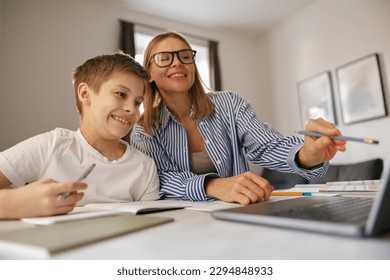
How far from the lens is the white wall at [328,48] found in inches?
106

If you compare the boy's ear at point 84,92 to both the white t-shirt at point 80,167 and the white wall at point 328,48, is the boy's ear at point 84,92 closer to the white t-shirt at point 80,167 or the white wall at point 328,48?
the white t-shirt at point 80,167

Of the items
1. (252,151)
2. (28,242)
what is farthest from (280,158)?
(28,242)

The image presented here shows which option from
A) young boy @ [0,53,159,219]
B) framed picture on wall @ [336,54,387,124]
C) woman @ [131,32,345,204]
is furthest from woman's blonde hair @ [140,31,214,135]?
framed picture on wall @ [336,54,387,124]

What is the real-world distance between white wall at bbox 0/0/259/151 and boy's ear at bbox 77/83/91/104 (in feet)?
5.97

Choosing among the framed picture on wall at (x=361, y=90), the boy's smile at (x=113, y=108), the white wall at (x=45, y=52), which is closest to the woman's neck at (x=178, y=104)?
the boy's smile at (x=113, y=108)

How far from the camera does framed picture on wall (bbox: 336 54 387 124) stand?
104 inches

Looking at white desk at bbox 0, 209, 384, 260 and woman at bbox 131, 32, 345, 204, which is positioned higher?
woman at bbox 131, 32, 345, 204

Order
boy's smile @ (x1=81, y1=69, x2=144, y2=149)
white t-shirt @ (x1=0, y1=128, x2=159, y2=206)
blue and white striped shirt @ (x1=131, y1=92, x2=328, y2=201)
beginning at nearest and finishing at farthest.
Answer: white t-shirt @ (x1=0, y1=128, x2=159, y2=206), boy's smile @ (x1=81, y1=69, x2=144, y2=149), blue and white striped shirt @ (x1=131, y1=92, x2=328, y2=201)

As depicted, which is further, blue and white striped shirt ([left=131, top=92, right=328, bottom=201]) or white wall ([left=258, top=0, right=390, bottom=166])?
white wall ([left=258, top=0, right=390, bottom=166])

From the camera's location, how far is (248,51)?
4.14 meters

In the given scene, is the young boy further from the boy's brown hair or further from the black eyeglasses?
the black eyeglasses

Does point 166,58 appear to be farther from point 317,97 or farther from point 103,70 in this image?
point 317,97

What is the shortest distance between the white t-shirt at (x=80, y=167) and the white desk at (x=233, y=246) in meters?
0.54
